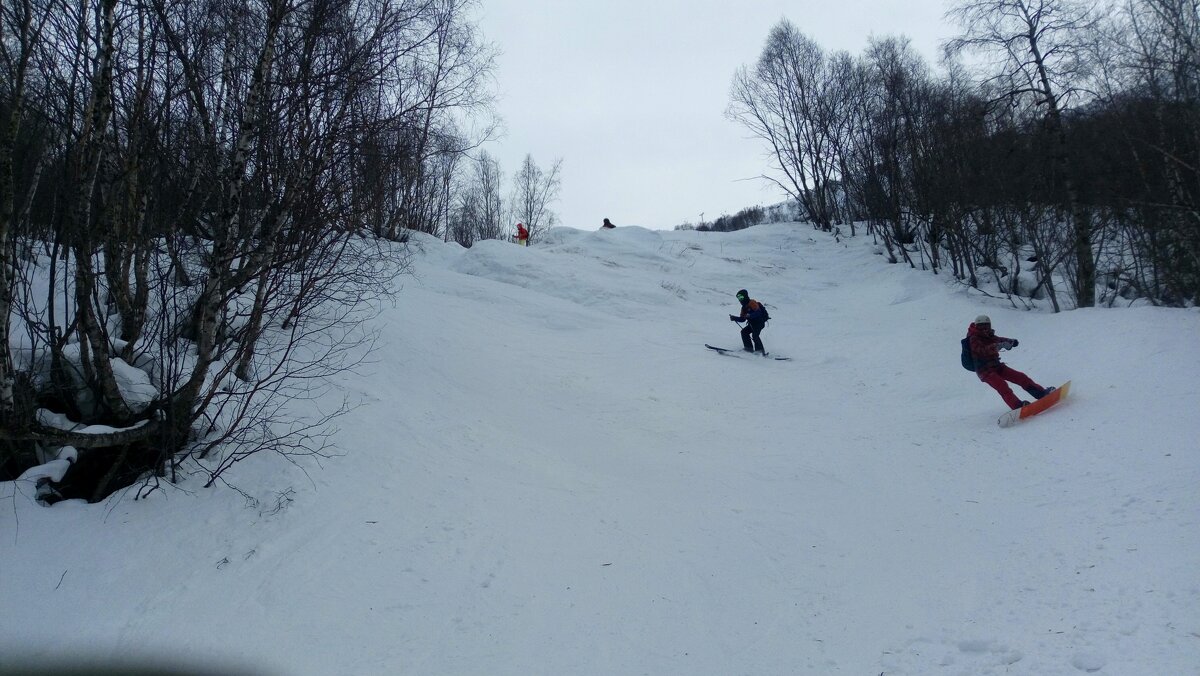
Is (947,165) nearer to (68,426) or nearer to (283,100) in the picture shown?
(283,100)

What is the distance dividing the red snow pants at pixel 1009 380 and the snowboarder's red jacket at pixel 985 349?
0.05m

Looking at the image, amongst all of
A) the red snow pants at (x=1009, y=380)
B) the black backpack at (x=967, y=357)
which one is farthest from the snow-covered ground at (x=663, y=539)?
the black backpack at (x=967, y=357)

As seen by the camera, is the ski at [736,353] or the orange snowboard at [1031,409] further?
the ski at [736,353]

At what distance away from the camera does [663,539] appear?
5.44 m

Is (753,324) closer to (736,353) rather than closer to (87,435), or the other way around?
(736,353)

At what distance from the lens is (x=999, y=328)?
41.6 ft

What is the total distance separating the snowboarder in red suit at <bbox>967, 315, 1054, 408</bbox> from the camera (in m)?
8.12

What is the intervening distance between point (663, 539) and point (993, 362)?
5586mm

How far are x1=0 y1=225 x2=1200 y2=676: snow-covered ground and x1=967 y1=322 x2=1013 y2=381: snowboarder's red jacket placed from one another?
0.72 meters

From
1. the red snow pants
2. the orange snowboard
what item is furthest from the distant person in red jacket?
the orange snowboard

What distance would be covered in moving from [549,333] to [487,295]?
107 inches

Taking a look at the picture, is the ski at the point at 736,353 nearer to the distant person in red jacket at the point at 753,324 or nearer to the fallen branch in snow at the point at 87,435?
the distant person in red jacket at the point at 753,324

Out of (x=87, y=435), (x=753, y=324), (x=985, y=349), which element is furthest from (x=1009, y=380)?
(x=87, y=435)

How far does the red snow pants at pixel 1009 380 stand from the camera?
8.02 meters
